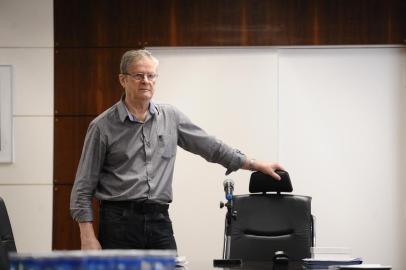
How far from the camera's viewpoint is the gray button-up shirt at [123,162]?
346 centimetres

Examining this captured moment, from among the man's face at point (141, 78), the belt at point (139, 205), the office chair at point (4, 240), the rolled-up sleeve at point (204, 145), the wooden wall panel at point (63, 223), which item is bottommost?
the wooden wall panel at point (63, 223)

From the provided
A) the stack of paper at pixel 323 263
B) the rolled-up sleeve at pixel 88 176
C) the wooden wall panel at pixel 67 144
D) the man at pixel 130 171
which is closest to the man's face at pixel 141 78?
the man at pixel 130 171

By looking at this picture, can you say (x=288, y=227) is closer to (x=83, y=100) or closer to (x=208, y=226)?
(x=208, y=226)

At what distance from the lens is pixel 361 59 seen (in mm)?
6004

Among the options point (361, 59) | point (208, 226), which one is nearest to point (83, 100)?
point (208, 226)

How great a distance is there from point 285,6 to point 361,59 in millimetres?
774

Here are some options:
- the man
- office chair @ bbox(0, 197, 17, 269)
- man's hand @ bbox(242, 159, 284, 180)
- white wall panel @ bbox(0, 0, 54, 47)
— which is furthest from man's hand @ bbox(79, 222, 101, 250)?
white wall panel @ bbox(0, 0, 54, 47)

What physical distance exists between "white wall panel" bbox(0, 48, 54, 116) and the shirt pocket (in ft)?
8.96

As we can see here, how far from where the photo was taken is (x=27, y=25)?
6.11 metres

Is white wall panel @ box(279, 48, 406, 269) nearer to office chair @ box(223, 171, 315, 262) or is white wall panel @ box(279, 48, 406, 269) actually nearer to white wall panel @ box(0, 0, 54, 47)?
office chair @ box(223, 171, 315, 262)

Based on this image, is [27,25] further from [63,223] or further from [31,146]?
[63,223]

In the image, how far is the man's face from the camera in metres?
3.42

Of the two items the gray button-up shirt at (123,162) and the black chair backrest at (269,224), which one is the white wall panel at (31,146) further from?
the gray button-up shirt at (123,162)

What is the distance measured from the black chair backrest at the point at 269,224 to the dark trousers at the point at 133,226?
81 cm
